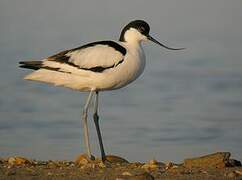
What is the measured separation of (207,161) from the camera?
12.9 m

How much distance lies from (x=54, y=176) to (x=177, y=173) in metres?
2.05

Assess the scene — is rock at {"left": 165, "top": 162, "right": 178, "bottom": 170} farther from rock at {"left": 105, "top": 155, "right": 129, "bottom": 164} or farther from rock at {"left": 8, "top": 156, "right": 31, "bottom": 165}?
rock at {"left": 8, "top": 156, "right": 31, "bottom": 165}

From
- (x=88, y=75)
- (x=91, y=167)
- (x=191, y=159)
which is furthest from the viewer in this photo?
(x=88, y=75)

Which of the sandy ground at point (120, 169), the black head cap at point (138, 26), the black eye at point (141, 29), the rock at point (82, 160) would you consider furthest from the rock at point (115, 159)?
the black eye at point (141, 29)

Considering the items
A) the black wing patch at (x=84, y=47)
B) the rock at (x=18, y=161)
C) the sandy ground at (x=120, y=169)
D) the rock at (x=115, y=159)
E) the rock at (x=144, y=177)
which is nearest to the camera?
the rock at (x=144, y=177)

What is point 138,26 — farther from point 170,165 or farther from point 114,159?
point 170,165

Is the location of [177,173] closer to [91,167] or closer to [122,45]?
[91,167]

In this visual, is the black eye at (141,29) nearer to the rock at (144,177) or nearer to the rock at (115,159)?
the rock at (115,159)

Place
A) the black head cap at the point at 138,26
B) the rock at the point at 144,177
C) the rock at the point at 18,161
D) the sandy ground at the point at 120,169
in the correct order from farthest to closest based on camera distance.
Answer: the black head cap at the point at 138,26 < the rock at the point at 18,161 < the sandy ground at the point at 120,169 < the rock at the point at 144,177

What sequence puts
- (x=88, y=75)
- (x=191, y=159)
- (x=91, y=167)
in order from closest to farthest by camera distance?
1. (x=91, y=167)
2. (x=191, y=159)
3. (x=88, y=75)

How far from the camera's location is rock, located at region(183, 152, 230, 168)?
12766 mm

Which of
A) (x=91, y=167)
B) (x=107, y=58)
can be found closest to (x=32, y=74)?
(x=107, y=58)

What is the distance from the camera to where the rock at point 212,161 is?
12.8 m

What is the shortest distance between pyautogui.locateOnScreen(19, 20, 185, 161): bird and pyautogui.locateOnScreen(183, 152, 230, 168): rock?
1.86 meters
